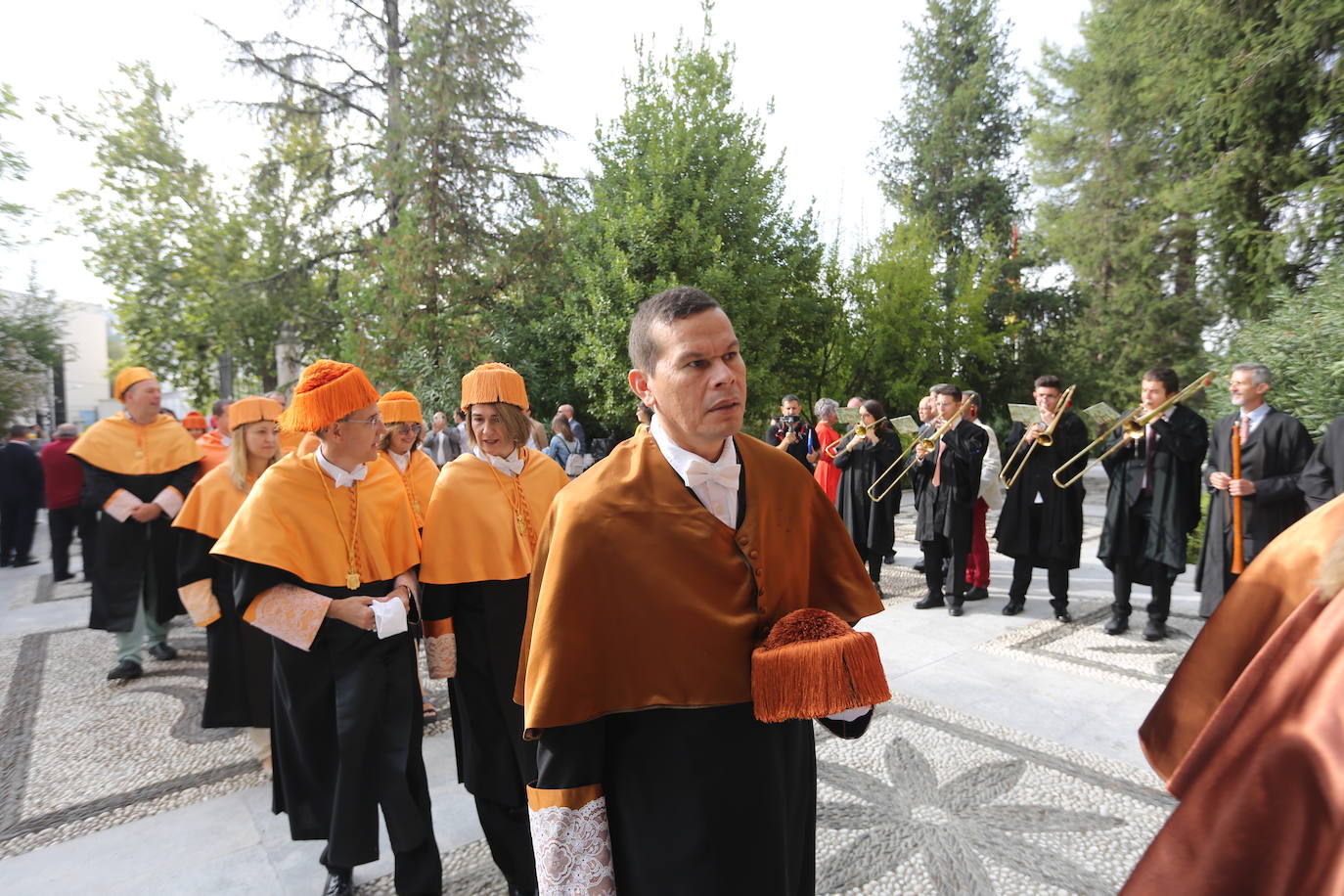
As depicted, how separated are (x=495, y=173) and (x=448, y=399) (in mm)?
5698

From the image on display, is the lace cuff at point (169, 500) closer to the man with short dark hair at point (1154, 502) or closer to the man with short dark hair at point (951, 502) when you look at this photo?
the man with short dark hair at point (951, 502)

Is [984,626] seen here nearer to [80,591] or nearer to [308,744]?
[308,744]

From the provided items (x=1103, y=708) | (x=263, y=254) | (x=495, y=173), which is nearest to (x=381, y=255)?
(x=495, y=173)

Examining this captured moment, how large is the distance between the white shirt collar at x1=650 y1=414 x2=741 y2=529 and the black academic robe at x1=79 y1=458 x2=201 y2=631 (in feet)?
Result: 19.4

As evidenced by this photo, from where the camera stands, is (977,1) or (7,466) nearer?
(7,466)

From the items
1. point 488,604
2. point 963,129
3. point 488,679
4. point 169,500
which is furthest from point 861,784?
point 963,129

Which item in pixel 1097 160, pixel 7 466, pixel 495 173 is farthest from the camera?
pixel 1097 160

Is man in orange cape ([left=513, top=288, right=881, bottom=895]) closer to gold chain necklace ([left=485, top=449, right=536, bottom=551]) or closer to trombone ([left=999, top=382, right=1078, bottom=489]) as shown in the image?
gold chain necklace ([left=485, top=449, right=536, bottom=551])

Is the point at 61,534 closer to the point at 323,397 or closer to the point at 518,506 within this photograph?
the point at 323,397

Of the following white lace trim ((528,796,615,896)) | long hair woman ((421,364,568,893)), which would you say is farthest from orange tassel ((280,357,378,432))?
white lace trim ((528,796,615,896))

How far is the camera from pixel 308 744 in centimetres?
291

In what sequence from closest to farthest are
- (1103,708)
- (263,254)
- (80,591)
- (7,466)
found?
(1103,708) → (80,591) → (7,466) → (263,254)

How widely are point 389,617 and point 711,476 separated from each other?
1.71 meters

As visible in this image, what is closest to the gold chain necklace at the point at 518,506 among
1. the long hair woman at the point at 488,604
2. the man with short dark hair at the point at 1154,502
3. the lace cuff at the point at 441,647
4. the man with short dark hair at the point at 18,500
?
the long hair woman at the point at 488,604
